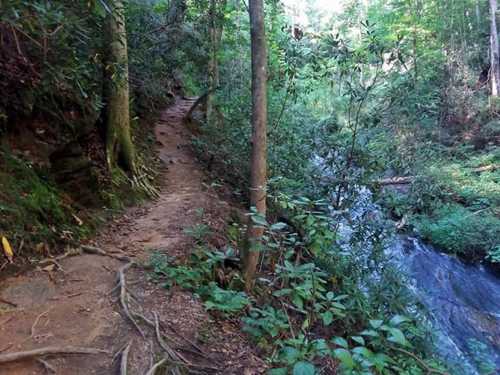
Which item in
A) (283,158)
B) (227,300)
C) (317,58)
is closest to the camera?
(227,300)

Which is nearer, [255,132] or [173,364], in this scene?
[173,364]

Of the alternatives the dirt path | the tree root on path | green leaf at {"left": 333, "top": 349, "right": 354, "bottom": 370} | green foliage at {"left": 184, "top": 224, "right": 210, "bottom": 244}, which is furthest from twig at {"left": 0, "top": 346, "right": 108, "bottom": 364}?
green foliage at {"left": 184, "top": 224, "right": 210, "bottom": 244}

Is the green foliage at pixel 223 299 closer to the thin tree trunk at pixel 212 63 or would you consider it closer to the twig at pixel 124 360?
the twig at pixel 124 360

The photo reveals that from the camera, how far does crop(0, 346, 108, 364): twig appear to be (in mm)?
2576

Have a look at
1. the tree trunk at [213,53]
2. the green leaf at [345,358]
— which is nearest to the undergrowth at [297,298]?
the green leaf at [345,358]

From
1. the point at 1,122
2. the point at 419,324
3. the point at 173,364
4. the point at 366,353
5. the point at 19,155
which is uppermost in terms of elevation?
the point at 1,122

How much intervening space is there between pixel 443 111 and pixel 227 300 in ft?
51.3

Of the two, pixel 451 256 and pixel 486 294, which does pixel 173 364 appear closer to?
pixel 486 294

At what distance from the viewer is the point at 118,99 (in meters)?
6.59

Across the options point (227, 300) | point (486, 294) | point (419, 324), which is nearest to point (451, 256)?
point (486, 294)

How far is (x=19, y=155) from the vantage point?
4.64 metres

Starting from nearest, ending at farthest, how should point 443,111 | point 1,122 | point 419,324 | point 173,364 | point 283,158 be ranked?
point 173,364
point 1,122
point 419,324
point 283,158
point 443,111

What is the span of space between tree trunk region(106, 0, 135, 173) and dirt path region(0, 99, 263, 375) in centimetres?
177

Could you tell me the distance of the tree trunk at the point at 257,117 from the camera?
4453 mm
